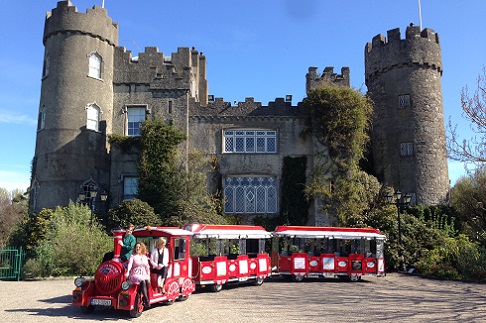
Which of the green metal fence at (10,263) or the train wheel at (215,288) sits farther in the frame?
the green metal fence at (10,263)

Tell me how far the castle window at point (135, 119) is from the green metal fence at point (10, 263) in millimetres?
10054

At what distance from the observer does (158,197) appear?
2416 cm

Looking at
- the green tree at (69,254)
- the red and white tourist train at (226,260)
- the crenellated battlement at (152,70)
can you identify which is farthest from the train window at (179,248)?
the crenellated battlement at (152,70)

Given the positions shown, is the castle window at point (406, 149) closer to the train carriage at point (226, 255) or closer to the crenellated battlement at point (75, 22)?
the train carriage at point (226, 255)

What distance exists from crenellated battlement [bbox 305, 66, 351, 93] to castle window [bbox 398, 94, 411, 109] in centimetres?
397

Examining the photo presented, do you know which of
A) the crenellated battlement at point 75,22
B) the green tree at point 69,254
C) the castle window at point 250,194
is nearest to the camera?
the green tree at point 69,254

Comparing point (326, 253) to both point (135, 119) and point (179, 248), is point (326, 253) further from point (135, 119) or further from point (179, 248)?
point (135, 119)

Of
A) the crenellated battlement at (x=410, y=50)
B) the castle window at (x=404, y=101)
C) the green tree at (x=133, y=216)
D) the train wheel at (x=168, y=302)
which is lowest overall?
the train wheel at (x=168, y=302)

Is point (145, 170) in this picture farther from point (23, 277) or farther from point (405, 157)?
point (405, 157)

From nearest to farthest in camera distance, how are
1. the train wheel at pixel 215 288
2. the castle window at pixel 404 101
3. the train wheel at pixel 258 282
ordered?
the train wheel at pixel 215 288 < the train wheel at pixel 258 282 < the castle window at pixel 404 101

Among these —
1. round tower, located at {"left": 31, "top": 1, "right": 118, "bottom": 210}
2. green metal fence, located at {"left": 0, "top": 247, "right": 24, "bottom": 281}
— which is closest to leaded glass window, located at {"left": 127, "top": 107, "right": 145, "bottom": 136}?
round tower, located at {"left": 31, "top": 1, "right": 118, "bottom": 210}

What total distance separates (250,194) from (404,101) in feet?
38.6

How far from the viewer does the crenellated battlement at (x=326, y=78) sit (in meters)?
27.4

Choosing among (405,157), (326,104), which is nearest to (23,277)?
(326,104)
